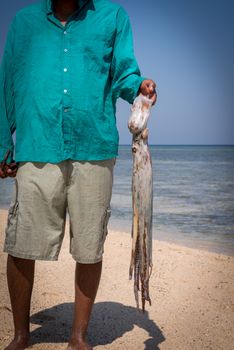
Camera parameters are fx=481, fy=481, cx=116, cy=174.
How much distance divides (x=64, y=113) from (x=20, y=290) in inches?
44.1

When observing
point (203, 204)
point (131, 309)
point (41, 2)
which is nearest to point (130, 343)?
point (131, 309)

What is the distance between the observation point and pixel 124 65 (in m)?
2.76

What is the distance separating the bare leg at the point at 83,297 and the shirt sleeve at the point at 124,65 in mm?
1067

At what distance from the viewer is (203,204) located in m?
13.8

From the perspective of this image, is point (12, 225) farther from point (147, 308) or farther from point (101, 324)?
point (147, 308)

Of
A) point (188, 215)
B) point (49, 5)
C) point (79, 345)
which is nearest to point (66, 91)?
point (49, 5)

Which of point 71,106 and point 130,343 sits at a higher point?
point 71,106

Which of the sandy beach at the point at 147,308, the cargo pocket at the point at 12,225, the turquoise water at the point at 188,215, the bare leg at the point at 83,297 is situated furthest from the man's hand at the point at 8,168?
the turquoise water at the point at 188,215

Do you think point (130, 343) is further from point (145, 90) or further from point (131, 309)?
point (145, 90)

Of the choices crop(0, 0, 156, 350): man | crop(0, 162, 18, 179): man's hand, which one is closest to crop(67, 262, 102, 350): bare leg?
crop(0, 0, 156, 350): man

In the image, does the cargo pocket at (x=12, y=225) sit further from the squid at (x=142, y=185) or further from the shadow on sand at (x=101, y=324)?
the shadow on sand at (x=101, y=324)

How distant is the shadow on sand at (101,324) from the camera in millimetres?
3389

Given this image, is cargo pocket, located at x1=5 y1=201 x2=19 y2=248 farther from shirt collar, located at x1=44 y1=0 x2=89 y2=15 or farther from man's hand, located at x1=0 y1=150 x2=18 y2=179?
shirt collar, located at x1=44 y1=0 x2=89 y2=15

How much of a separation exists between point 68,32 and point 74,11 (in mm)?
163
